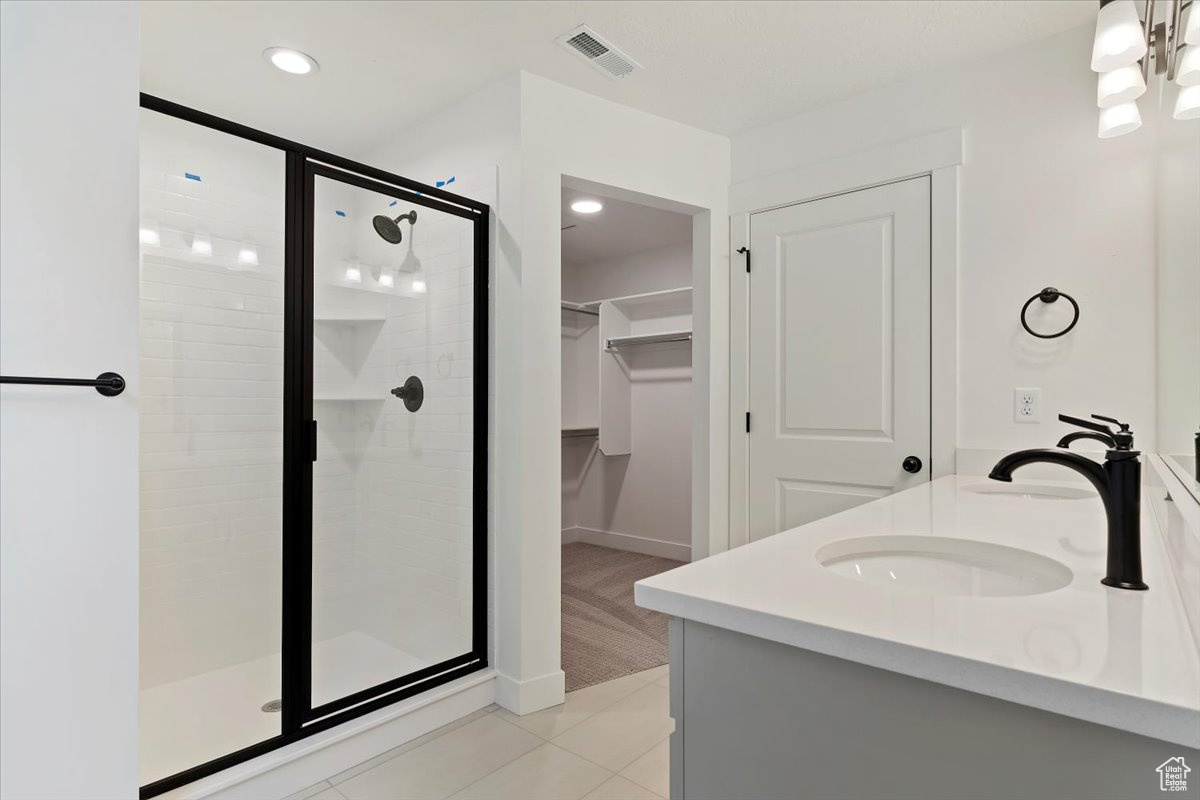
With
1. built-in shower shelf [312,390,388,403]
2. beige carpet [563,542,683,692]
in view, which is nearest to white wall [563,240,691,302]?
beige carpet [563,542,683,692]

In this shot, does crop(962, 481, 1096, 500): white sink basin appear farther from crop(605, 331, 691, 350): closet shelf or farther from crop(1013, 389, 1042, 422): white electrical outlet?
crop(605, 331, 691, 350): closet shelf

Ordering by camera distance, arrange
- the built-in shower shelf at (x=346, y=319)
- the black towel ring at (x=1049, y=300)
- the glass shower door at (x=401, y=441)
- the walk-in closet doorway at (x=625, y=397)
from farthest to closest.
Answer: the walk-in closet doorway at (x=625, y=397) < the glass shower door at (x=401, y=441) < the built-in shower shelf at (x=346, y=319) < the black towel ring at (x=1049, y=300)

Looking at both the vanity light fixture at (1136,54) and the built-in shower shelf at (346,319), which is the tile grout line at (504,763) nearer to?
the built-in shower shelf at (346,319)

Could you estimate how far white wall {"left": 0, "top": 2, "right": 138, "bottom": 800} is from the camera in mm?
1153

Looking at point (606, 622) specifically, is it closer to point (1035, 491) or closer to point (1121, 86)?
point (1035, 491)

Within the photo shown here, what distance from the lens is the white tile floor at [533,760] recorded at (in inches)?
71.0

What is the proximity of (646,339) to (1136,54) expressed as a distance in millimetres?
3273

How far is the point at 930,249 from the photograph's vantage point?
2363mm

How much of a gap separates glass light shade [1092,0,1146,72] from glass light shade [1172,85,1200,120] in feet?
0.54

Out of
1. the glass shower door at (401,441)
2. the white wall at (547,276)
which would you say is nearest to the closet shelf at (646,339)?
the white wall at (547,276)

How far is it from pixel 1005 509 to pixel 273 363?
2497mm

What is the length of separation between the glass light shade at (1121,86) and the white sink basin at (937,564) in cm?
124

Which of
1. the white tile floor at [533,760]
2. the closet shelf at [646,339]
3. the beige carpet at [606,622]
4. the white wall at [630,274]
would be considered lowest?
the beige carpet at [606,622]

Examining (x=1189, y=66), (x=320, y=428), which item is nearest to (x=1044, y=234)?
(x=1189, y=66)
